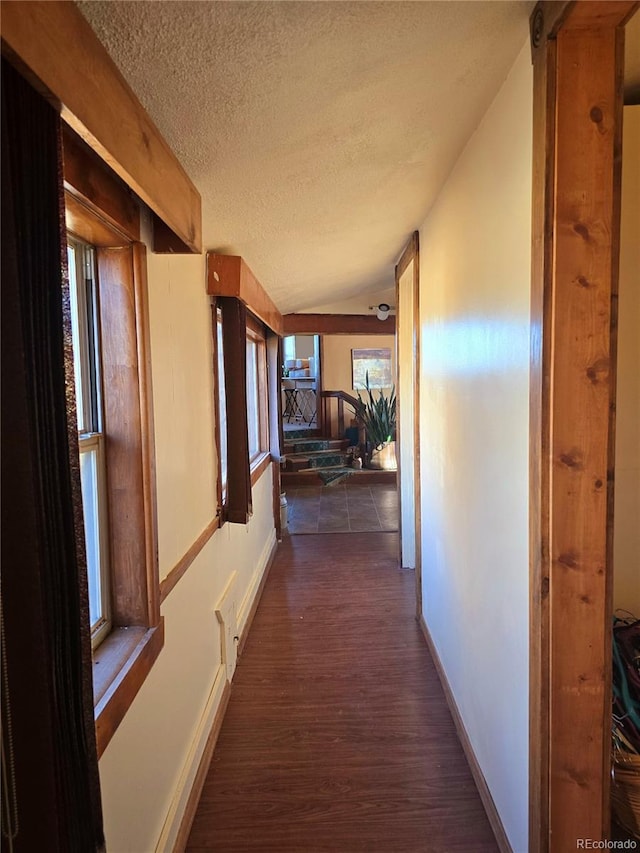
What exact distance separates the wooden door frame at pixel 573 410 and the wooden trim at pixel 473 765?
1.24 feet

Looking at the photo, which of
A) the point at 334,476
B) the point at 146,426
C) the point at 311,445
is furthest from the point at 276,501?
the point at 311,445

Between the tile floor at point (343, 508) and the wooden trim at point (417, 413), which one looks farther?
the tile floor at point (343, 508)

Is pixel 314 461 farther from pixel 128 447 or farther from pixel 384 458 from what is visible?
pixel 128 447

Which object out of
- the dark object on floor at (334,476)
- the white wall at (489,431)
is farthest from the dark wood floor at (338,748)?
the dark object on floor at (334,476)

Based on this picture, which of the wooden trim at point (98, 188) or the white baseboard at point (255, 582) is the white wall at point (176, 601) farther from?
the white baseboard at point (255, 582)

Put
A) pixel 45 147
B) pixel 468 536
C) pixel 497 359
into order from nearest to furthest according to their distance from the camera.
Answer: pixel 45 147
pixel 497 359
pixel 468 536

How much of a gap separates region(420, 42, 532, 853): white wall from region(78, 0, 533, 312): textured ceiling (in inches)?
6.5

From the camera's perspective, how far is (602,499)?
1.10m

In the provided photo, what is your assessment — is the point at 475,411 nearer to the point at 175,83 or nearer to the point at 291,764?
the point at 175,83

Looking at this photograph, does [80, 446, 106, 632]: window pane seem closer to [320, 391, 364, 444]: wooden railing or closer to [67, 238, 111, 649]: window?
[67, 238, 111, 649]: window

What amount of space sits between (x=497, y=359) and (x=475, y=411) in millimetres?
278

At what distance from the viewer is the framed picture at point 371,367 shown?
9.18 meters

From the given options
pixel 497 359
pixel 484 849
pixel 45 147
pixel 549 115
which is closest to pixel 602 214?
pixel 549 115

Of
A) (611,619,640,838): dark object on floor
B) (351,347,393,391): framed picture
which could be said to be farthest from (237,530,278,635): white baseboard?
(351,347,393,391): framed picture
